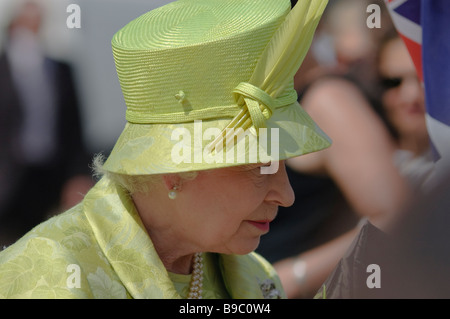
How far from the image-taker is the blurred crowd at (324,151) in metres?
3.24

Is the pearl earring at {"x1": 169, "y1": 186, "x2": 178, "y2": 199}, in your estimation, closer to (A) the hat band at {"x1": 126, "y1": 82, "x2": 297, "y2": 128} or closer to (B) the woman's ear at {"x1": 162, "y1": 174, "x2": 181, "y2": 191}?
(B) the woman's ear at {"x1": 162, "y1": 174, "x2": 181, "y2": 191}

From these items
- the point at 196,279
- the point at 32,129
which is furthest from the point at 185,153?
the point at 32,129

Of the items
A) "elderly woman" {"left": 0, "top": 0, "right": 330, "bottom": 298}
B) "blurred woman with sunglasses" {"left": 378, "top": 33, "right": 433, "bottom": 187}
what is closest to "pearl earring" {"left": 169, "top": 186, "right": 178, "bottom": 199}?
"elderly woman" {"left": 0, "top": 0, "right": 330, "bottom": 298}

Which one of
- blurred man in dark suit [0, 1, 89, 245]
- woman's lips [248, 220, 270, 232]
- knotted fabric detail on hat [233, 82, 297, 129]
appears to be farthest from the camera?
blurred man in dark suit [0, 1, 89, 245]

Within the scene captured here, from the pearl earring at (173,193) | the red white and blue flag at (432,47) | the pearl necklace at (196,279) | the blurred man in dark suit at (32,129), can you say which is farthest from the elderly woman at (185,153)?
the red white and blue flag at (432,47)

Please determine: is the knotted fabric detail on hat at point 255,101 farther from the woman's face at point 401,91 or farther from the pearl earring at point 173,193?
the woman's face at point 401,91

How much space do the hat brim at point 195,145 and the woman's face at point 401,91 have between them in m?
1.63

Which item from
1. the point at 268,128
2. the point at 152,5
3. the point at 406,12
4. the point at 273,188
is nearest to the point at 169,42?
the point at 268,128

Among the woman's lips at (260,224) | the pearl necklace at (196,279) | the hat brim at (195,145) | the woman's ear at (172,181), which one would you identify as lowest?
the pearl necklace at (196,279)

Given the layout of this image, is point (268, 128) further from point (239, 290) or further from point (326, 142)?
point (239, 290)

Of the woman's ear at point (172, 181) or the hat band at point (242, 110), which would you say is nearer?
the hat band at point (242, 110)

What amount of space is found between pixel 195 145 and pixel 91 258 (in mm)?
423

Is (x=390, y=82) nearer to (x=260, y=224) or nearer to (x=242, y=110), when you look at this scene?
(x=260, y=224)

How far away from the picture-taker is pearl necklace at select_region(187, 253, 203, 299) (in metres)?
2.14
